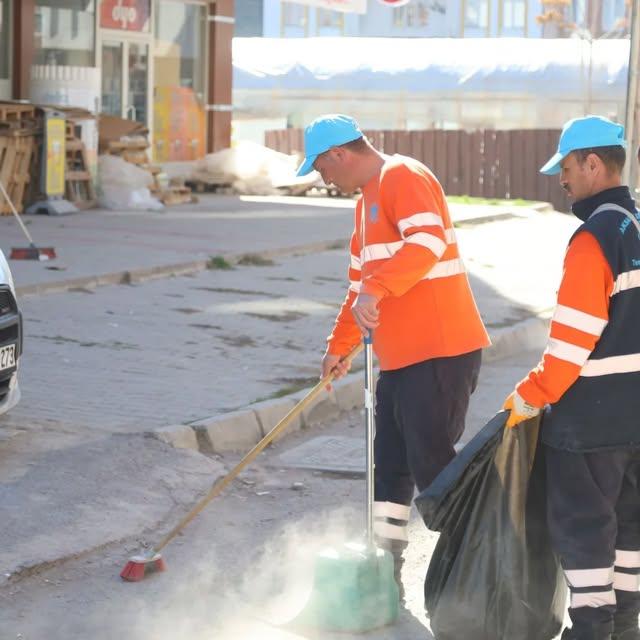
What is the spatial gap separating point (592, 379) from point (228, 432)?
3685mm

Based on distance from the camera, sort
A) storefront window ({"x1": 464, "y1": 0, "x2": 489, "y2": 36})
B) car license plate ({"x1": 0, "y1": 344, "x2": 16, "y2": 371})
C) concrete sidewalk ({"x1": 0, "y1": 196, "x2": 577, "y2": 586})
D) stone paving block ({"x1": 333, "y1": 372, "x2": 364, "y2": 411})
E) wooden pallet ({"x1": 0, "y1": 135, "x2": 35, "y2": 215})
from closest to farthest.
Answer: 1. concrete sidewalk ({"x1": 0, "y1": 196, "x2": 577, "y2": 586})
2. car license plate ({"x1": 0, "y1": 344, "x2": 16, "y2": 371})
3. stone paving block ({"x1": 333, "y1": 372, "x2": 364, "y2": 411})
4. wooden pallet ({"x1": 0, "y1": 135, "x2": 35, "y2": 215})
5. storefront window ({"x1": 464, "y1": 0, "x2": 489, "y2": 36})

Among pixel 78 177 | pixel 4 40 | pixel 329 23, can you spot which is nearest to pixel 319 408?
pixel 78 177

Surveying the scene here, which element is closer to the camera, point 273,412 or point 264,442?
point 264,442

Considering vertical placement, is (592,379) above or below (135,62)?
below

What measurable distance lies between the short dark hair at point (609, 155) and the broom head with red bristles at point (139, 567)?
2341 mm

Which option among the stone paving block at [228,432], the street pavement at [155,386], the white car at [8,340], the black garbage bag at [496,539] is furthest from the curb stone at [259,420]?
the black garbage bag at [496,539]

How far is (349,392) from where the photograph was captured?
879 cm

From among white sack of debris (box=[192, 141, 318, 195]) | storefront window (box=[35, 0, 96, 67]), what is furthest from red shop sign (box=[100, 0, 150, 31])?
white sack of debris (box=[192, 141, 318, 195])

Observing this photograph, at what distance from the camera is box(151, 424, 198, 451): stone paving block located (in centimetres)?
713

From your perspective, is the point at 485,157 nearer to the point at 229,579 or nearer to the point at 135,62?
the point at 135,62

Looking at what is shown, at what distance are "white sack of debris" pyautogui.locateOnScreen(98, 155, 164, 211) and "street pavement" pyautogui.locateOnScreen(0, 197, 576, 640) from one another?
8.24ft

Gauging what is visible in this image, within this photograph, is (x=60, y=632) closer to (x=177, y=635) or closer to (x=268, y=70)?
(x=177, y=635)

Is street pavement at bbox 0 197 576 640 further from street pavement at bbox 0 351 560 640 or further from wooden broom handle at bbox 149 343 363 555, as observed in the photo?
wooden broom handle at bbox 149 343 363 555

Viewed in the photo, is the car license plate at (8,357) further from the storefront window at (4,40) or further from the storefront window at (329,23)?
the storefront window at (329,23)
